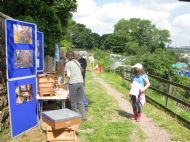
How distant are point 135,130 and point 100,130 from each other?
2.90 feet

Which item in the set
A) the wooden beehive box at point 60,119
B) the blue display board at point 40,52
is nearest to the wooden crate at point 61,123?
the wooden beehive box at point 60,119

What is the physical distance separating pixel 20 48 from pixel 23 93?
1.04m

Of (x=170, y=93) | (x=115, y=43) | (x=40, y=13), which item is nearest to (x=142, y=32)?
(x=115, y=43)

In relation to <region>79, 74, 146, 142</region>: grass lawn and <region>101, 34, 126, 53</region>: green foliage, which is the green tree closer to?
<region>101, 34, 126, 53</region>: green foliage

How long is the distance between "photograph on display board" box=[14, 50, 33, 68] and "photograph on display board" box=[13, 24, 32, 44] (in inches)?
9.1

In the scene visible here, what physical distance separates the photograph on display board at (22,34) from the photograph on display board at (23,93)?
1.02m

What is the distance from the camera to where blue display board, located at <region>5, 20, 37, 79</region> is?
24.1ft

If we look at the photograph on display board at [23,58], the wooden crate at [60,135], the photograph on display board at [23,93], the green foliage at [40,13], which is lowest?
the wooden crate at [60,135]

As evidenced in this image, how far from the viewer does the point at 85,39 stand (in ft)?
321

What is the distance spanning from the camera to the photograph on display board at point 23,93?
25.3 feet

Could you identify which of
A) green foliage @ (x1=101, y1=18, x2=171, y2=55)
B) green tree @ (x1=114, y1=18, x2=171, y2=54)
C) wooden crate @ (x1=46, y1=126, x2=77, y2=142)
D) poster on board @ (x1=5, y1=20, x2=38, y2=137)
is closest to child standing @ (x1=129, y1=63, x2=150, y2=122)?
poster on board @ (x1=5, y1=20, x2=38, y2=137)

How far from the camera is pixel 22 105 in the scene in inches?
310

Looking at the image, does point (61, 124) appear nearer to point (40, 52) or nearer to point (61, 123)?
point (61, 123)

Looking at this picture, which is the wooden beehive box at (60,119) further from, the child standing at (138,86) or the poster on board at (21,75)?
the child standing at (138,86)
